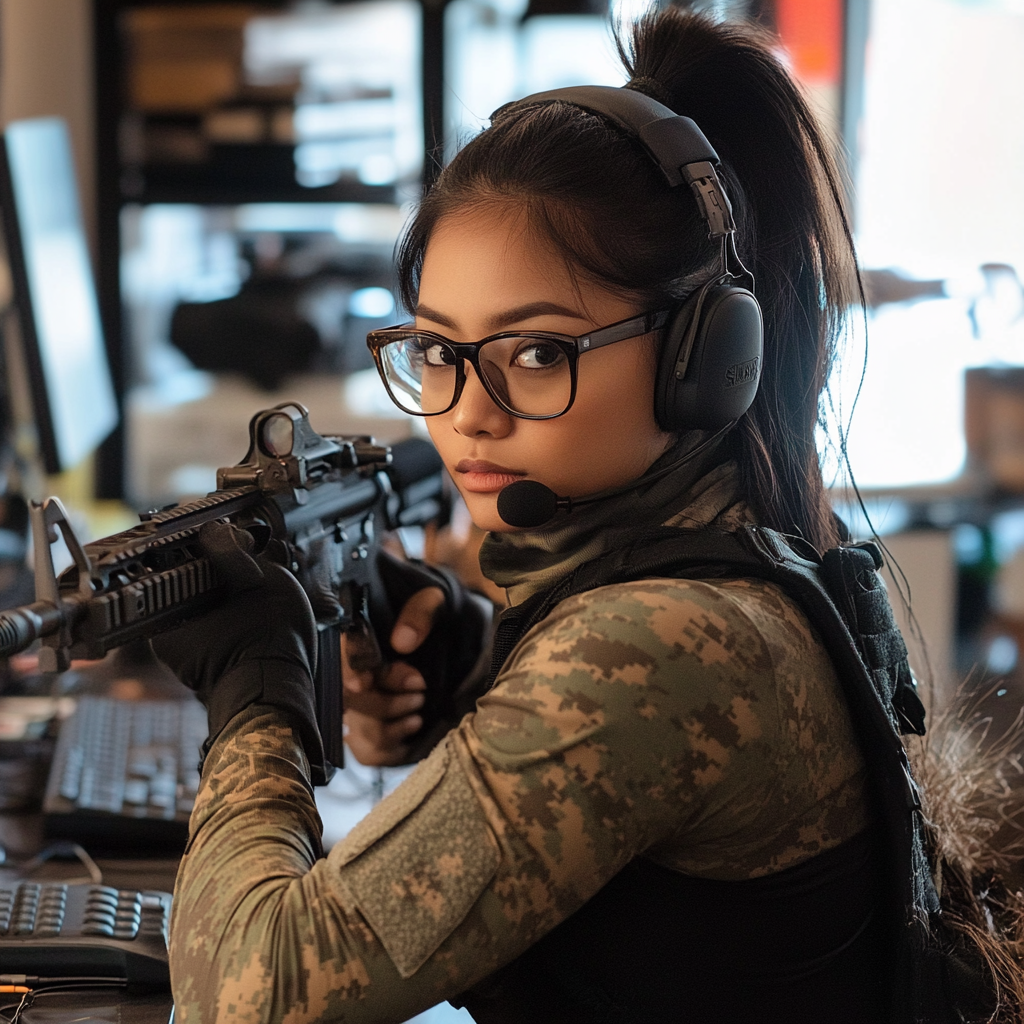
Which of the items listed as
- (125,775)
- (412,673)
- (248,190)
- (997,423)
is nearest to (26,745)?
(125,775)

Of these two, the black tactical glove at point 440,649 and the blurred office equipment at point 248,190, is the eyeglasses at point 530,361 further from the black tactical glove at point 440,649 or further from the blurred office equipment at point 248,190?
the blurred office equipment at point 248,190

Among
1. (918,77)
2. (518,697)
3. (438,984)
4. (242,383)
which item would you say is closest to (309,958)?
(438,984)

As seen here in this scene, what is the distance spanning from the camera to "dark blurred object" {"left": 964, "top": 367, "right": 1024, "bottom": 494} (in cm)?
304

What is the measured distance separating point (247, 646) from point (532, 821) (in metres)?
0.29

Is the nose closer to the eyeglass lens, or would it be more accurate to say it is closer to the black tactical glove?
the eyeglass lens

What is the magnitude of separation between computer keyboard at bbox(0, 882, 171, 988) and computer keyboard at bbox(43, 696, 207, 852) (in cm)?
16

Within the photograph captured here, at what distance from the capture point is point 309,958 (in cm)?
62

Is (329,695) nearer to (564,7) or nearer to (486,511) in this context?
(486,511)

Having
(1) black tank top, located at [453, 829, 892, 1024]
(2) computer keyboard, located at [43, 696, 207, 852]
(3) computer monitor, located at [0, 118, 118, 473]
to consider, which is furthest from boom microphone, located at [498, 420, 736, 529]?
(3) computer monitor, located at [0, 118, 118, 473]

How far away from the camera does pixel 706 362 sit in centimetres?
75

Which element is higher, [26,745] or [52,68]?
[52,68]

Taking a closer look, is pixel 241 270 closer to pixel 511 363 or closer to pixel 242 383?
pixel 242 383

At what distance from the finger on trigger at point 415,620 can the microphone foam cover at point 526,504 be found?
1.51 ft

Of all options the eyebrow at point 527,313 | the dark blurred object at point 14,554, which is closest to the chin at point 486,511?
the eyebrow at point 527,313
